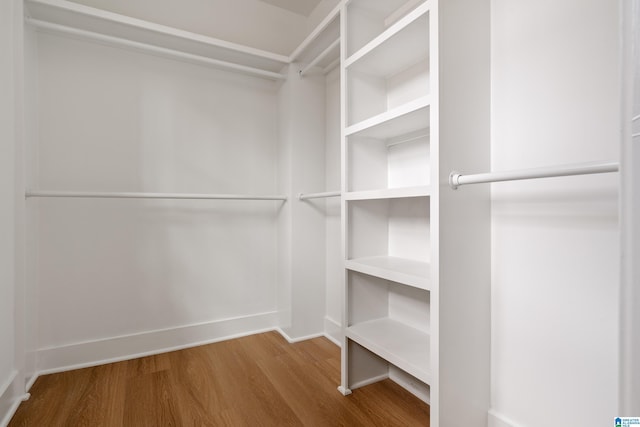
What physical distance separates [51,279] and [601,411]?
2.58 m

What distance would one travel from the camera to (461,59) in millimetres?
1136

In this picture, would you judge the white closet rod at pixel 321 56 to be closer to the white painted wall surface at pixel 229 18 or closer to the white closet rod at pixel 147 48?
the white closet rod at pixel 147 48

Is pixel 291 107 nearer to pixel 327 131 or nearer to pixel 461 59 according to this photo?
pixel 327 131

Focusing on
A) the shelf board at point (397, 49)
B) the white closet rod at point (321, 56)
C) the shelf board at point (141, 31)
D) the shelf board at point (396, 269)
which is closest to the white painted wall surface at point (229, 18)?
the shelf board at point (141, 31)

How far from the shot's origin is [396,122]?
1.37 meters

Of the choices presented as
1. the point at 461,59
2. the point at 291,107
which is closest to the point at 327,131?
the point at 291,107

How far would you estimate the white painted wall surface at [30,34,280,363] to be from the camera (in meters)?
1.79

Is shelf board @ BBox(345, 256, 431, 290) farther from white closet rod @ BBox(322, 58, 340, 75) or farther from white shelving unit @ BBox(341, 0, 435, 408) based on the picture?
white closet rod @ BBox(322, 58, 340, 75)

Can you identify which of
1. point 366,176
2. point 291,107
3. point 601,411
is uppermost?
point 291,107

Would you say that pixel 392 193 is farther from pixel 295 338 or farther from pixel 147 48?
pixel 147 48

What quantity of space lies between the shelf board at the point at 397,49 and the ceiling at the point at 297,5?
116 cm

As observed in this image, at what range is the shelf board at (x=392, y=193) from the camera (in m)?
1.16

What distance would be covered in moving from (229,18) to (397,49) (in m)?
1.48

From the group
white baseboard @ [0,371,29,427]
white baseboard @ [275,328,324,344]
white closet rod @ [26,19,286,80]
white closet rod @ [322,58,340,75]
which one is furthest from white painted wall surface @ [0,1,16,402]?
white closet rod @ [322,58,340,75]
